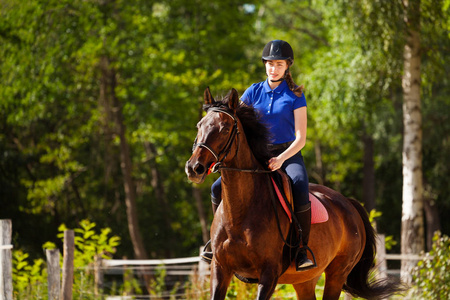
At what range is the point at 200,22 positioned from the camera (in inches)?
957

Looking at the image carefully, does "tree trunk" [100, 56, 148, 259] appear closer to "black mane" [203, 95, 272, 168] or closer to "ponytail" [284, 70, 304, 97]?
"ponytail" [284, 70, 304, 97]

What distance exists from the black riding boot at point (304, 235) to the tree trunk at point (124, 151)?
16754 millimetres

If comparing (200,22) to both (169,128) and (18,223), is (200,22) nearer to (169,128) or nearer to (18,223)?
(169,128)

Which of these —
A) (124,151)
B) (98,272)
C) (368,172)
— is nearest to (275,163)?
(98,272)

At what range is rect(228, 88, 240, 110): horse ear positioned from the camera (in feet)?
16.4

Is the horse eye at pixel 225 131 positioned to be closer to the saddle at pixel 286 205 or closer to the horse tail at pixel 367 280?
the saddle at pixel 286 205

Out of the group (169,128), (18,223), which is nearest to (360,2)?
(169,128)

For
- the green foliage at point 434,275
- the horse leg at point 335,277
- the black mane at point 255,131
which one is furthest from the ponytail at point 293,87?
the green foliage at point 434,275

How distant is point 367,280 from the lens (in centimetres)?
719

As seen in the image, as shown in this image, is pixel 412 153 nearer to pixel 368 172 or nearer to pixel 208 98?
pixel 208 98

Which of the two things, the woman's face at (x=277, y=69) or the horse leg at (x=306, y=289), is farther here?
the horse leg at (x=306, y=289)

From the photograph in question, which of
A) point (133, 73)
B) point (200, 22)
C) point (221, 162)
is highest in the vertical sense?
point (200, 22)

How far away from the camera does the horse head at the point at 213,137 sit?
4453mm

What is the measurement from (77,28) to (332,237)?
13.5 m
